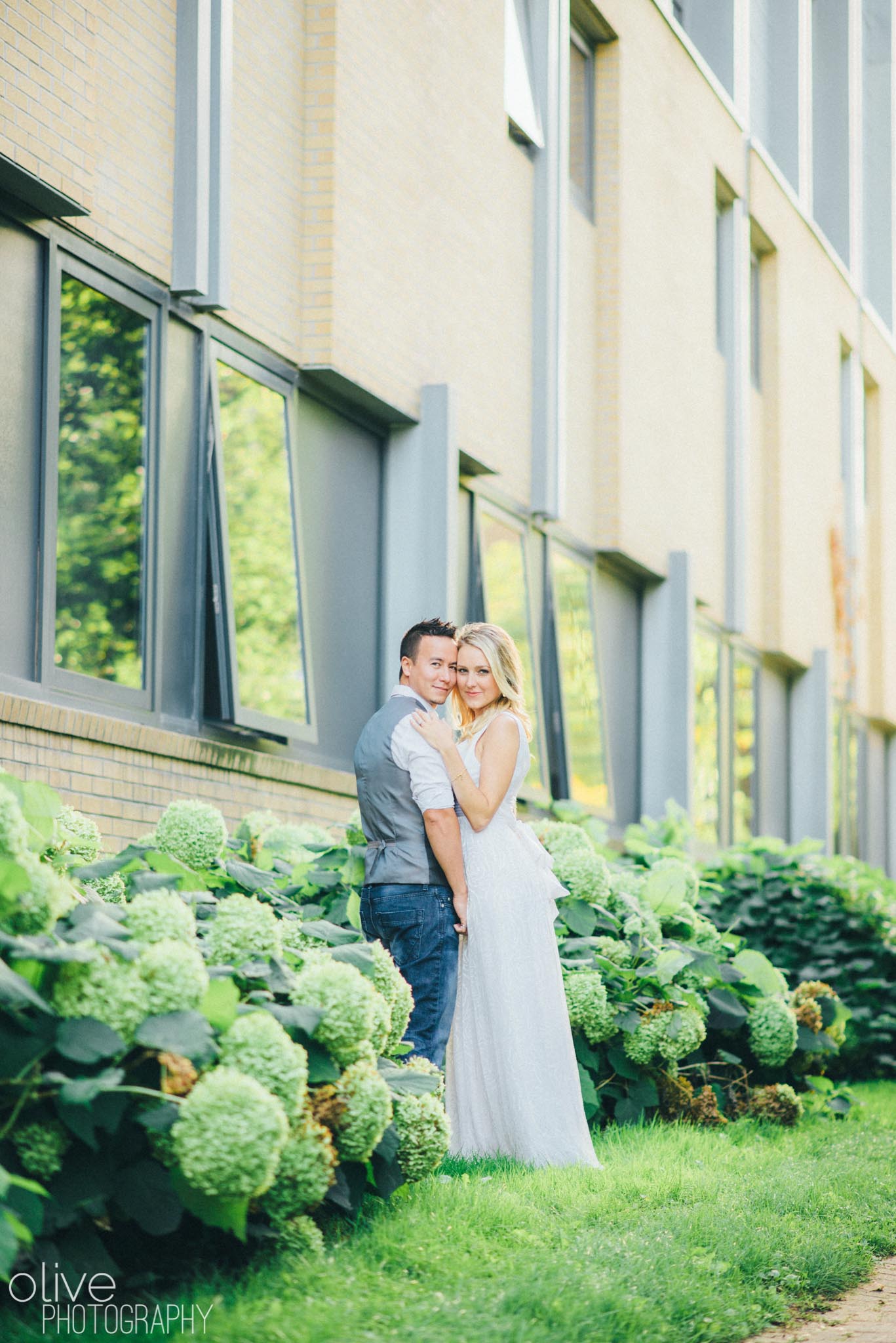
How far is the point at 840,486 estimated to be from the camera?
22203mm

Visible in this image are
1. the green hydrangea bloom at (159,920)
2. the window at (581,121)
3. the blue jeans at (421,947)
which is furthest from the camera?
the window at (581,121)

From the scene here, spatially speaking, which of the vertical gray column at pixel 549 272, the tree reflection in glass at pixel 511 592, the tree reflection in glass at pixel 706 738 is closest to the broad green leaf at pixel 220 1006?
the tree reflection in glass at pixel 511 592

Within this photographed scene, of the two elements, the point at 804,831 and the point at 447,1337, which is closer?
the point at 447,1337

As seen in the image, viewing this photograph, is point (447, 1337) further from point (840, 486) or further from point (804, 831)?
point (840, 486)

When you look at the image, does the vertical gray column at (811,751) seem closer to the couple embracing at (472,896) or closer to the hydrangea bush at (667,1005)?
the hydrangea bush at (667,1005)

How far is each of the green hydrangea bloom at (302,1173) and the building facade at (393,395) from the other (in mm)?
3273

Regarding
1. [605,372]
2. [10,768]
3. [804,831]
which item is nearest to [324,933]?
[10,768]

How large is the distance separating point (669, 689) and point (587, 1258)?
11217 millimetres

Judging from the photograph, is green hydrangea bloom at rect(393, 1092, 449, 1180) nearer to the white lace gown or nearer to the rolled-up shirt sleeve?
the rolled-up shirt sleeve

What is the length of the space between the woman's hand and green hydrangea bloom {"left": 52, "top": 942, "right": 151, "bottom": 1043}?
228 centimetres

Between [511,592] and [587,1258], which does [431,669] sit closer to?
[587,1258]

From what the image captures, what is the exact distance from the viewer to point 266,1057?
4215 mm

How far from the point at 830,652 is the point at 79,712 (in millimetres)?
14712

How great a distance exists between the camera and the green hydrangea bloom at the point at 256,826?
7793mm
